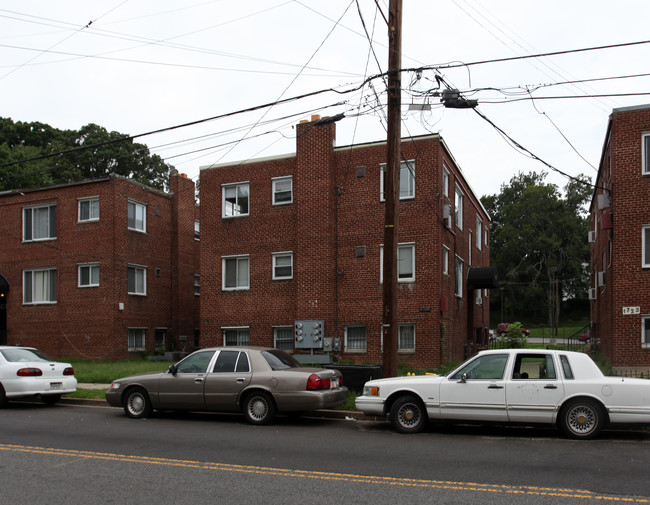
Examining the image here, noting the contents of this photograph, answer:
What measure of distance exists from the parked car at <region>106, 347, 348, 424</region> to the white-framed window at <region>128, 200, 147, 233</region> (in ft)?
54.1

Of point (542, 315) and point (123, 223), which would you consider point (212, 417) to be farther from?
point (542, 315)

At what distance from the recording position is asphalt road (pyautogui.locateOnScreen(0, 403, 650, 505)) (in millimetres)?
6738

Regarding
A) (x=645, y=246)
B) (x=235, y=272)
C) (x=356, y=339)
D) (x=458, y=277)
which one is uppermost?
(x=645, y=246)

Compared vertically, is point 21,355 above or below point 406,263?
below

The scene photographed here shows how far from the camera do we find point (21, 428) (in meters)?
11.4

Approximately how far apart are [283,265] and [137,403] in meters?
11.9

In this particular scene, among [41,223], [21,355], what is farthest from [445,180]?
[41,223]

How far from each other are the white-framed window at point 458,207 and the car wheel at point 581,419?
16187 millimetres

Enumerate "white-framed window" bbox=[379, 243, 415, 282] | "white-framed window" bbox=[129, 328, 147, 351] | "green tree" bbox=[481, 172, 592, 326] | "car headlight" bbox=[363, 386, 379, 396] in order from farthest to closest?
"green tree" bbox=[481, 172, 592, 326] < "white-framed window" bbox=[129, 328, 147, 351] < "white-framed window" bbox=[379, 243, 415, 282] < "car headlight" bbox=[363, 386, 379, 396]

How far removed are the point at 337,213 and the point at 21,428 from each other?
45.9 ft

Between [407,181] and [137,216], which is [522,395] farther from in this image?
[137,216]

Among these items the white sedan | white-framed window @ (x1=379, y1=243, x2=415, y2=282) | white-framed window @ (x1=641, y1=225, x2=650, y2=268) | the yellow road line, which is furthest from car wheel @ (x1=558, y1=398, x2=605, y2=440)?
white-framed window @ (x1=379, y1=243, x2=415, y2=282)

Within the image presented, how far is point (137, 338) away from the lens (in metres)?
28.6

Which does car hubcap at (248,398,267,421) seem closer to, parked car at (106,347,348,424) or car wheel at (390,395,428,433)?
parked car at (106,347,348,424)
